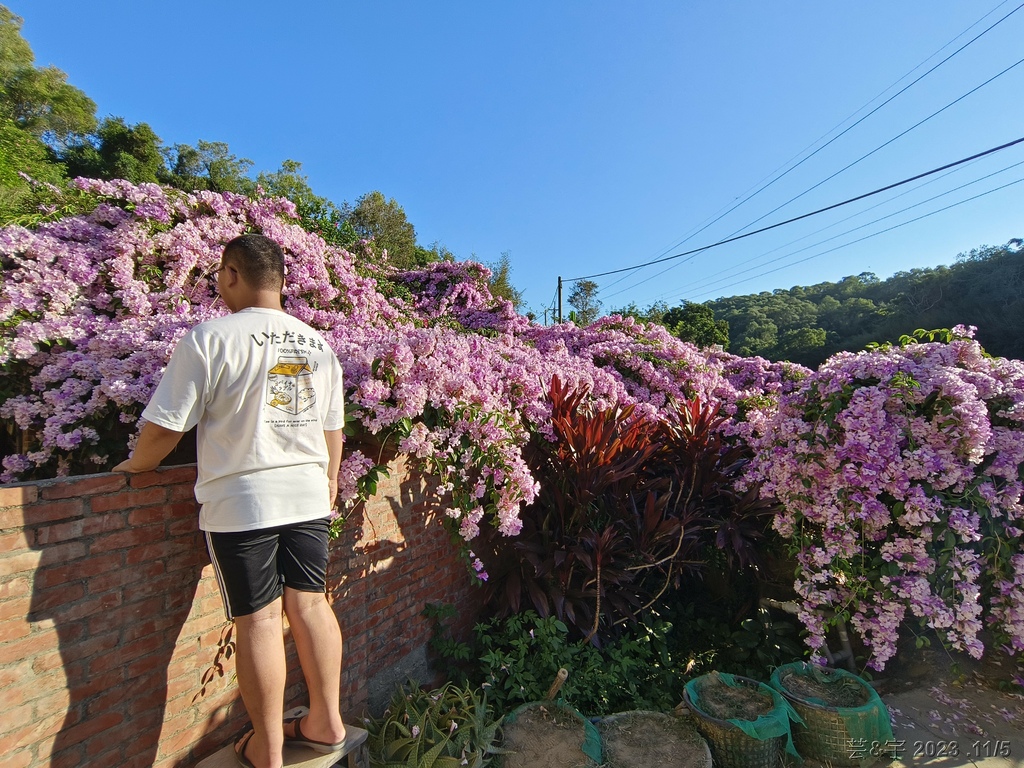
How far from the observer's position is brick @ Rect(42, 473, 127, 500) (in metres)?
1.46

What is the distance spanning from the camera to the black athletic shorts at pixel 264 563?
1.63 meters

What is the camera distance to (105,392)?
205 cm

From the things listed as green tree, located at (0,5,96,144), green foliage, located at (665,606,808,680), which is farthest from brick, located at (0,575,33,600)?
green tree, located at (0,5,96,144)

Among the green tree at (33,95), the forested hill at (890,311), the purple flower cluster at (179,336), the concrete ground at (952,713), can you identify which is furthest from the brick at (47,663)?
the green tree at (33,95)

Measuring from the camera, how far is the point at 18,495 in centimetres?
138

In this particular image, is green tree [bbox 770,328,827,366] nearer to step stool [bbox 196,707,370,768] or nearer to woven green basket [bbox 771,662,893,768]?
woven green basket [bbox 771,662,893,768]

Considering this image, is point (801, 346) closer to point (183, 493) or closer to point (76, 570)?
point (183, 493)

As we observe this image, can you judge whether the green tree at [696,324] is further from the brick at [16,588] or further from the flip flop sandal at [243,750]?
the brick at [16,588]

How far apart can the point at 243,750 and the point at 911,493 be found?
294 centimetres

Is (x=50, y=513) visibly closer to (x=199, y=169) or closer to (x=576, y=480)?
(x=576, y=480)

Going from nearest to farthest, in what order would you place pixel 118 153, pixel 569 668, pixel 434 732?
1. pixel 434 732
2. pixel 569 668
3. pixel 118 153

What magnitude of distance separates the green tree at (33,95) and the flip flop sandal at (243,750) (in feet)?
95.4

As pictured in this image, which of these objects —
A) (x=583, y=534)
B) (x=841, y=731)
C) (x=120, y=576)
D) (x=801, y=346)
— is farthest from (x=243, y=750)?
(x=801, y=346)

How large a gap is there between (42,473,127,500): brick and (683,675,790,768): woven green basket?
2601 millimetres
